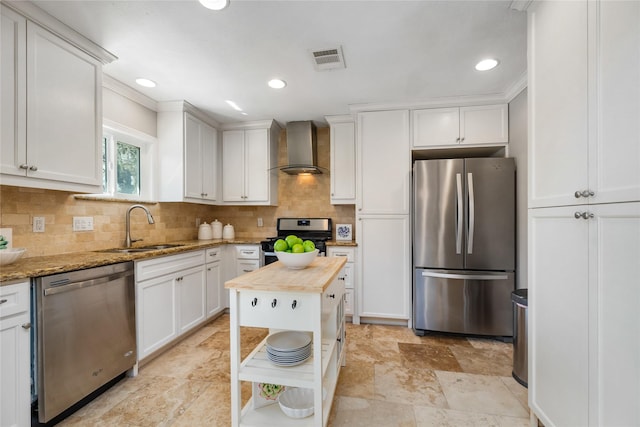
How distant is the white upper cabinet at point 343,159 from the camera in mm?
3389

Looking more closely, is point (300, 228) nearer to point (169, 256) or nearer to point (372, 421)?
point (169, 256)

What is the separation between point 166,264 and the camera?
2.40 metres

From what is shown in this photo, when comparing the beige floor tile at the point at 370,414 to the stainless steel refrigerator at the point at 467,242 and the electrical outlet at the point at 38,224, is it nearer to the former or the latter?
the stainless steel refrigerator at the point at 467,242

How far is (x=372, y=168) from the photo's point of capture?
308 centimetres

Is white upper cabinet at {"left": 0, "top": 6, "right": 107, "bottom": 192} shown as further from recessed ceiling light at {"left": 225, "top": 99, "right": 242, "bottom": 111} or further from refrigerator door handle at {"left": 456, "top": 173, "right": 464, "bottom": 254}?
refrigerator door handle at {"left": 456, "top": 173, "right": 464, "bottom": 254}

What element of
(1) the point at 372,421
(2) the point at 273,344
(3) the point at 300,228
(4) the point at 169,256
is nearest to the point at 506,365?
(1) the point at 372,421

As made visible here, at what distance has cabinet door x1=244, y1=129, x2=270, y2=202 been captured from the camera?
3.65 m

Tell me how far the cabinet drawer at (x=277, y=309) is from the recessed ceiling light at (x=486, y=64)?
2275 millimetres

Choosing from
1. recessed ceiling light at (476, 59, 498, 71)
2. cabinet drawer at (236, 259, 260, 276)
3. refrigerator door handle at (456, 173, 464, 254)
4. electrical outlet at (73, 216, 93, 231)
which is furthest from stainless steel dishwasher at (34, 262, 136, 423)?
recessed ceiling light at (476, 59, 498, 71)

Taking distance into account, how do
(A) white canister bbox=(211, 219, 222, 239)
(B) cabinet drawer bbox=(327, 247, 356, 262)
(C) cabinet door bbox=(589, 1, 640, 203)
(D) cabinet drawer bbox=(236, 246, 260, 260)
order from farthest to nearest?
(A) white canister bbox=(211, 219, 222, 239)
(D) cabinet drawer bbox=(236, 246, 260, 260)
(B) cabinet drawer bbox=(327, 247, 356, 262)
(C) cabinet door bbox=(589, 1, 640, 203)

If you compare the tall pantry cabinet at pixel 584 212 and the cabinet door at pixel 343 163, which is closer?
the tall pantry cabinet at pixel 584 212

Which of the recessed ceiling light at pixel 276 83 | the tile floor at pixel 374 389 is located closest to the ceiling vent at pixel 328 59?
the recessed ceiling light at pixel 276 83

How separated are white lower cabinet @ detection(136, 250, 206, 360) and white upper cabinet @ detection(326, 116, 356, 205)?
1.74 meters

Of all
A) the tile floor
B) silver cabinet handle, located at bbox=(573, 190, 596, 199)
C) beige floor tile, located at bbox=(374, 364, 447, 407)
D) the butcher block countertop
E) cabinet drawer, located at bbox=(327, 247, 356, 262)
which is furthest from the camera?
cabinet drawer, located at bbox=(327, 247, 356, 262)
